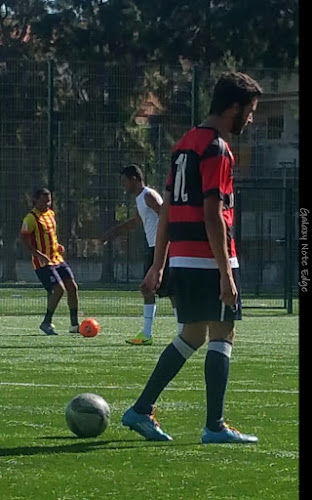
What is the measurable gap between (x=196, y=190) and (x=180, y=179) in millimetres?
108

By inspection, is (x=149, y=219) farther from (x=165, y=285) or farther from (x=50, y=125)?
(x=50, y=125)

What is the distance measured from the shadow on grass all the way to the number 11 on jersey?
1280mm

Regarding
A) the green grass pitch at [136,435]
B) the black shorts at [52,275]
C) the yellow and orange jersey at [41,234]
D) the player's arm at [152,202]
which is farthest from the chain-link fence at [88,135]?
the green grass pitch at [136,435]

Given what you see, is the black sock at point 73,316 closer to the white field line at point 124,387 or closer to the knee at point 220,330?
the white field line at point 124,387

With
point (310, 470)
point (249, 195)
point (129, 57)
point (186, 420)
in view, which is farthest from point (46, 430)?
point (129, 57)

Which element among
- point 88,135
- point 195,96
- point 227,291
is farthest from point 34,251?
point 227,291

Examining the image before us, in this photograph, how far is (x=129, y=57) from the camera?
137 ft

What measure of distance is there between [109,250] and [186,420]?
19.5m

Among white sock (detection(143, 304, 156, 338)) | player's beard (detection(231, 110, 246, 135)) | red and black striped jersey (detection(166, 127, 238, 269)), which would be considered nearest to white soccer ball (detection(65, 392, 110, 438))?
red and black striped jersey (detection(166, 127, 238, 269))

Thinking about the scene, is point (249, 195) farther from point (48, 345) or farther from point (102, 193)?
point (48, 345)

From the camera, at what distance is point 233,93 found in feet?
21.7

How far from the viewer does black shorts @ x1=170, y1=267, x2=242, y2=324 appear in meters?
6.52

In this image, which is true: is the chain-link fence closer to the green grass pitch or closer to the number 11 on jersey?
the green grass pitch

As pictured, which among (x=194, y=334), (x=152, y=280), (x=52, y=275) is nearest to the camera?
(x=194, y=334)
